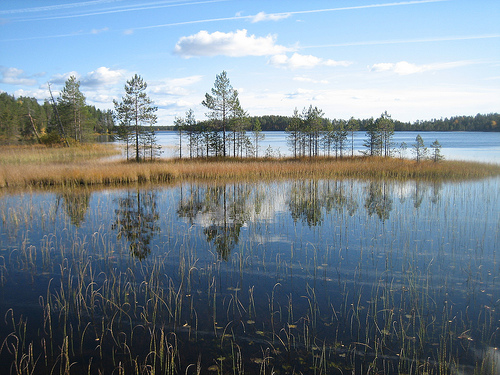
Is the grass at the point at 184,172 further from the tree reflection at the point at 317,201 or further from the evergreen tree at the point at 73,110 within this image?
the evergreen tree at the point at 73,110

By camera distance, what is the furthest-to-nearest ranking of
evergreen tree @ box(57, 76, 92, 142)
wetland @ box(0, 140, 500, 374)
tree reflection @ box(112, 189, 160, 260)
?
evergreen tree @ box(57, 76, 92, 142) < tree reflection @ box(112, 189, 160, 260) < wetland @ box(0, 140, 500, 374)

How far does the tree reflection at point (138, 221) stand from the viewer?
31.9 ft

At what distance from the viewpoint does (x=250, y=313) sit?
607 centimetres

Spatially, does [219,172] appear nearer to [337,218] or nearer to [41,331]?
[337,218]

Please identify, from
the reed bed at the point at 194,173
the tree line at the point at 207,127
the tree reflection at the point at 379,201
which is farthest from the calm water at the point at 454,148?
the tree reflection at the point at 379,201

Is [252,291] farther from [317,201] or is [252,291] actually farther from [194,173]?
[194,173]

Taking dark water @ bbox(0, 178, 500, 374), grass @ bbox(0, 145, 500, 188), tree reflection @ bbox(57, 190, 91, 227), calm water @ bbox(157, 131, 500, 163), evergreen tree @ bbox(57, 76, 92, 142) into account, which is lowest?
dark water @ bbox(0, 178, 500, 374)

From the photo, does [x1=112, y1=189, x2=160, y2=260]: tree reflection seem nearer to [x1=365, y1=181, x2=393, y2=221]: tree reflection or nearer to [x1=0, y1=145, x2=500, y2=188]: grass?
[x1=0, y1=145, x2=500, y2=188]: grass

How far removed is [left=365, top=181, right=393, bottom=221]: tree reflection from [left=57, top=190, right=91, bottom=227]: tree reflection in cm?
1044

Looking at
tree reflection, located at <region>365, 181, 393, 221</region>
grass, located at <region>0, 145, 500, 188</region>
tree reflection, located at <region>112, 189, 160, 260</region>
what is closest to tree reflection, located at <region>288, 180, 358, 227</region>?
tree reflection, located at <region>365, 181, 393, 221</region>

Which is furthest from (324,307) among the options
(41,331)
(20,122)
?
(20,122)

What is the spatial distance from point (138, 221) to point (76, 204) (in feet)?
13.9

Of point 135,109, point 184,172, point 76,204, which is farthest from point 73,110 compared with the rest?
point 76,204

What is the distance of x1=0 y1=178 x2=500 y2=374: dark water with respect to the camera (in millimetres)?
4949
